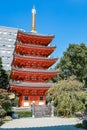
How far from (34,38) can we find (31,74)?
6175mm

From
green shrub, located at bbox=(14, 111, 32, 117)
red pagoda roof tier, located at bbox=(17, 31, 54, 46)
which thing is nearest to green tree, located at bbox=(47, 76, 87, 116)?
green shrub, located at bbox=(14, 111, 32, 117)

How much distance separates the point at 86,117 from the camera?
20.2 metres

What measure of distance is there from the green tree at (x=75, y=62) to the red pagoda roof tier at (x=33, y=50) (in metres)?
8.94

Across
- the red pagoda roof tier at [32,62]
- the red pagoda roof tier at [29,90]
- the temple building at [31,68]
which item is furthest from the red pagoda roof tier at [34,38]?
the red pagoda roof tier at [29,90]

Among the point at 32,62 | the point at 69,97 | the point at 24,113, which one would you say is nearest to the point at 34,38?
the point at 32,62

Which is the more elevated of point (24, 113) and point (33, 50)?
point (33, 50)

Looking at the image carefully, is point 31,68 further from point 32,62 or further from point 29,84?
point 29,84

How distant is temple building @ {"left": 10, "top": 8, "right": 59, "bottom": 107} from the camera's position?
36281mm

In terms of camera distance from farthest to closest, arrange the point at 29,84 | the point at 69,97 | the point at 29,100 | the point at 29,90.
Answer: the point at 29,100 → the point at 29,90 → the point at 29,84 → the point at 69,97

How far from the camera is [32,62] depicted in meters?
37.8

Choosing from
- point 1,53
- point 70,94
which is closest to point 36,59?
point 70,94

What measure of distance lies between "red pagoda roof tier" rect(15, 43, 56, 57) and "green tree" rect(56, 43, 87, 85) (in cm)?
894

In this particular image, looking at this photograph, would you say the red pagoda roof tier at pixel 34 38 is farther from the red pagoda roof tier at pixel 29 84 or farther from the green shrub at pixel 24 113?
the green shrub at pixel 24 113

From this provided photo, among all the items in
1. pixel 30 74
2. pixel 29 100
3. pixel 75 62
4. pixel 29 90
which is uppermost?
pixel 75 62
